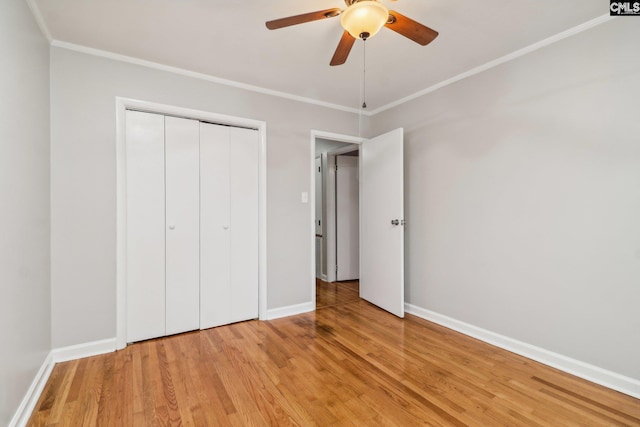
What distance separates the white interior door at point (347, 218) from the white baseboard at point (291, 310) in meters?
1.42

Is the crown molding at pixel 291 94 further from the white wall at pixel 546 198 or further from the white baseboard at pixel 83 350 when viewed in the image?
the white baseboard at pixel 83 350

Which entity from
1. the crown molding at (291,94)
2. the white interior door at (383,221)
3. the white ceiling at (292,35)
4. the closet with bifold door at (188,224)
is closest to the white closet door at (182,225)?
the closet with bifold door at (188,224)

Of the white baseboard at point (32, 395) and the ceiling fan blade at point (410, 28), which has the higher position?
the ceiling fan blade at point (410, 28)

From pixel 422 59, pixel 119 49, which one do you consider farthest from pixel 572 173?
pixel 119 49

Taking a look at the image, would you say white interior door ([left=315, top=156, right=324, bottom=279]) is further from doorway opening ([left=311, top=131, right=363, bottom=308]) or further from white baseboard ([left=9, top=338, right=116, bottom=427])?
white baseboard ([left=9, top=338, right=116, bottom=427])

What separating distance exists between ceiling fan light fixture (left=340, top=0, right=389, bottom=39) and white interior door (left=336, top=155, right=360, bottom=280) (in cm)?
317

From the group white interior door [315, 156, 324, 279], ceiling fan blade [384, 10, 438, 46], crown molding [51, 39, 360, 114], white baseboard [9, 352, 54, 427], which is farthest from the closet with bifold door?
white interior door [315, 156, 324, 279]

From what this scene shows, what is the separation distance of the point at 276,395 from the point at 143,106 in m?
2.48

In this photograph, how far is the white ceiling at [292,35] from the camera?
6.06 feet

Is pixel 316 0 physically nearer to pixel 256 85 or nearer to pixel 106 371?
pixel 256 85

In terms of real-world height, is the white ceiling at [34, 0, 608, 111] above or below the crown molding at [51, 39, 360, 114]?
above

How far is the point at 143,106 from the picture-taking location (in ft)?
8.23

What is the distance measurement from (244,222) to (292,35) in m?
1.75

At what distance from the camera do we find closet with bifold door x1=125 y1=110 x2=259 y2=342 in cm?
253
